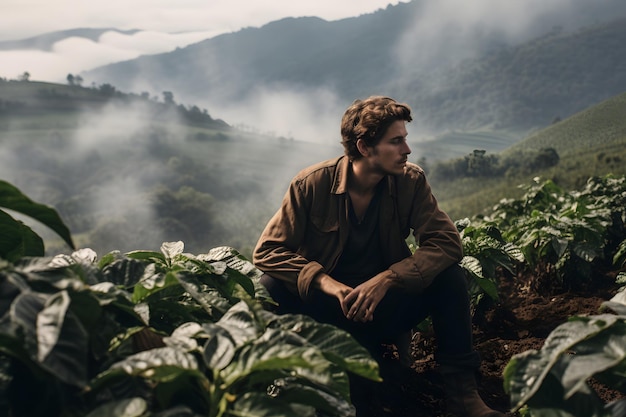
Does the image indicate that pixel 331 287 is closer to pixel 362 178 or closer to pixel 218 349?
pixel 362 178

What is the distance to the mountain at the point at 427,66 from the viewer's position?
89250 millimetres

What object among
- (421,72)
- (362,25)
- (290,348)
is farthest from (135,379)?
(362,25)

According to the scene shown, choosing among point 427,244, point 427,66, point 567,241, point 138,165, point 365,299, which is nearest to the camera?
point 365,299

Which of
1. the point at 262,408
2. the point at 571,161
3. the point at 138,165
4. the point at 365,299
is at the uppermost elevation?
the point at 262,408

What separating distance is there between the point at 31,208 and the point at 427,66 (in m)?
140

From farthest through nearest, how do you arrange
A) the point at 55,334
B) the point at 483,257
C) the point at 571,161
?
the point at 571,161 → the point at 483,257 → the point at 55,334

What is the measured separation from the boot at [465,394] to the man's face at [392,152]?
0.80m

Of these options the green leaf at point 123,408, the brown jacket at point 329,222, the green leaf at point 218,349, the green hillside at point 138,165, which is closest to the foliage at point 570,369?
the green leaf at point 218,349

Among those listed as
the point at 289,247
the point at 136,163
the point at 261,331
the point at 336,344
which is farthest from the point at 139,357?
the point at 136,163

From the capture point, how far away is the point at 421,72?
130375 mm

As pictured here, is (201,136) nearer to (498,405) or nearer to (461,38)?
(498,405)

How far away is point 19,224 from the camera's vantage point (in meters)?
1.51

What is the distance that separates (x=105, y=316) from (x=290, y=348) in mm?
374

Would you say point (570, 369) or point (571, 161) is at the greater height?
point (570, 369)
